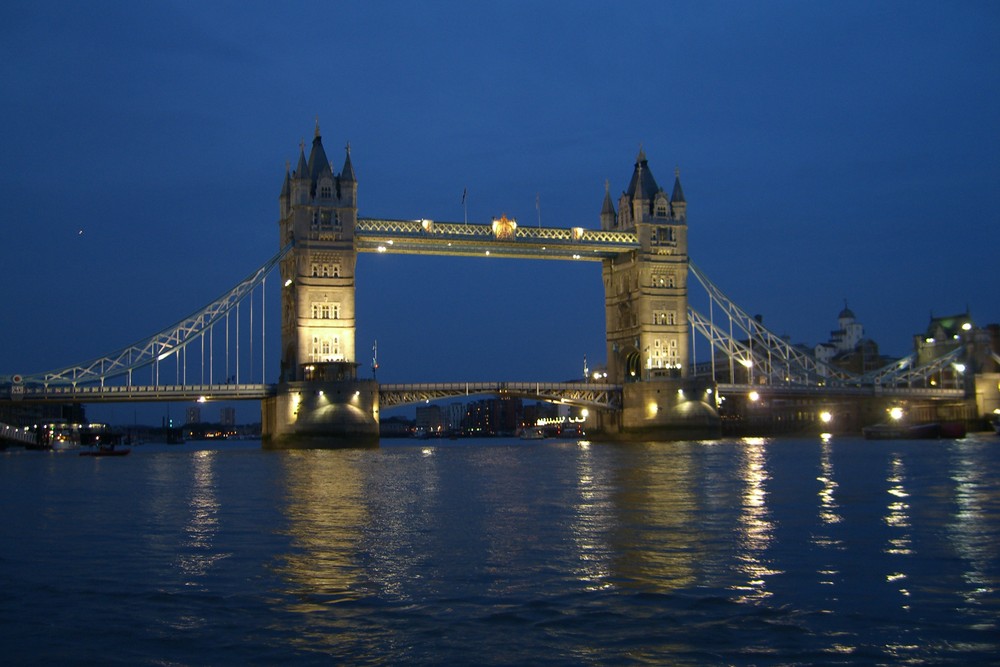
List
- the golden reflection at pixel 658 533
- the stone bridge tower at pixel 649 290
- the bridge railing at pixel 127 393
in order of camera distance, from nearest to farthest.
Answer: the golden reflection at pixel 658 533 < the bridge railing at pixel 127 393 < the stone bridge tower at pixel 649 290

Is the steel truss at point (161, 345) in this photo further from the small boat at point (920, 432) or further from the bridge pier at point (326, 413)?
the small boat at point (920, 432)

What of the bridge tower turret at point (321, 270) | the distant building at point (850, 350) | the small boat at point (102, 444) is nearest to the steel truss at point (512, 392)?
the bridge tower turret at point (321, 270)

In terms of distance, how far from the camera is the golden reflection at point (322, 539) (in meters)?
14.8

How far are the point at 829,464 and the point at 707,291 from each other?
4921 centimetres

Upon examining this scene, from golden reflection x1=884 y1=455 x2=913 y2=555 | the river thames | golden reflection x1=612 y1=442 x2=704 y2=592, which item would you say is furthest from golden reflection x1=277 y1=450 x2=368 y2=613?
golden reflection x1=884 y1=455 x2=913 y2=555

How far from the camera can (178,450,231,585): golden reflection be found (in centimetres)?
1722

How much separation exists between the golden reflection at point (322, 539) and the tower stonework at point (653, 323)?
1970 inches

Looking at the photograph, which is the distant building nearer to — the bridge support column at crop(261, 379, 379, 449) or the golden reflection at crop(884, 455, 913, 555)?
the bridge support column at crop(261, 379, 379, 449)

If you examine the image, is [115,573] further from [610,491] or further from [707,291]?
[707,291]

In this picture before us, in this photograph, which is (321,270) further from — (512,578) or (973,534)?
(512,578)

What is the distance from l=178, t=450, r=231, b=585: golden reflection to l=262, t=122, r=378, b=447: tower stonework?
36684 mm

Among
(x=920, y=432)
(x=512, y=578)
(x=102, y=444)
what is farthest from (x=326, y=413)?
(x=512, y=578)

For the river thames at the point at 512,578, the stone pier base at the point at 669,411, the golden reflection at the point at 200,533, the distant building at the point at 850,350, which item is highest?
the distant building at the point at 850,350

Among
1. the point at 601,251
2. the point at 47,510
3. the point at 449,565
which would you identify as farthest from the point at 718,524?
the point at 601,251
